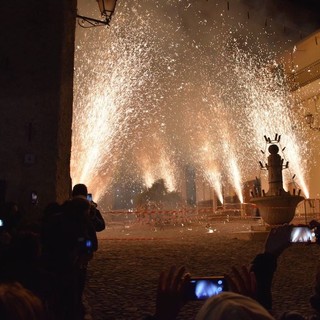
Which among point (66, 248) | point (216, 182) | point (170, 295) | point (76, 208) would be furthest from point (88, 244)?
point (216, 182)

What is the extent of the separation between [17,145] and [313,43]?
22.9 m

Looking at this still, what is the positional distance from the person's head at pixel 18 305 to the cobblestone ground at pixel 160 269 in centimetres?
321

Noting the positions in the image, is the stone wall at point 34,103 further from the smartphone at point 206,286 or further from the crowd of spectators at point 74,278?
the smartphone at point 206,286

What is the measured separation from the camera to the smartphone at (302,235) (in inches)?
107

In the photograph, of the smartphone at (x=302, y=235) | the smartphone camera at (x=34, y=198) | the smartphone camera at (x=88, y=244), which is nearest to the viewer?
the smartphone at (x=302, y=235)

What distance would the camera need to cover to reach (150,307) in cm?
474

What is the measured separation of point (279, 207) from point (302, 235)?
9.92m

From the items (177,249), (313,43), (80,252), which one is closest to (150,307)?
(80,252)

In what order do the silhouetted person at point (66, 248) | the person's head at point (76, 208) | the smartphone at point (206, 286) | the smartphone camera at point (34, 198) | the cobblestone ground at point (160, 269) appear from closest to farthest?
the smartphone at point (206, 286)
the silhouetted person at point (66, 248)
the person's head at point (76, 208)
the cobblestone ground at point (160, 269)
the smartphone camera at point (34, 198)

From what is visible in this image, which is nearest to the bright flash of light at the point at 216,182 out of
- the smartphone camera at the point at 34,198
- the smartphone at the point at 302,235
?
the smartphone camera at the point at 34,198

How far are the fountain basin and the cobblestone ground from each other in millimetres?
1029

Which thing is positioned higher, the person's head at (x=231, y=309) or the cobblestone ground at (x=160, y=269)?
the person's head at (x=231, y=309)

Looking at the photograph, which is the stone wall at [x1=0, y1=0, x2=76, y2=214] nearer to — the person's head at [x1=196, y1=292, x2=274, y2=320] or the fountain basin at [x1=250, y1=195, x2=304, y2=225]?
the fountain basin at [x1=250, y1=195, x2=304, y2=225]

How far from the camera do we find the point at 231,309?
1.19 meters
